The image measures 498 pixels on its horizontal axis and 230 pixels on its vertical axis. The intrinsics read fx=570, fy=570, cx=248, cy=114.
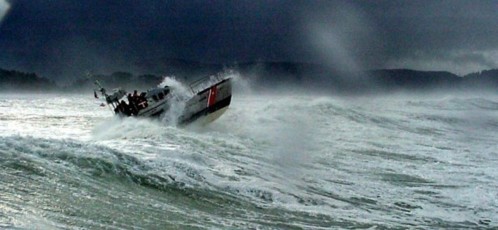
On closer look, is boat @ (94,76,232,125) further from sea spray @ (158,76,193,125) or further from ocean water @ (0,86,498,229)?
ocean water @ (0,86,498,229)

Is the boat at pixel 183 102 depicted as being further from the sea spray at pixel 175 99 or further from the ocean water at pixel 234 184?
the ocean water at pixel 234 184

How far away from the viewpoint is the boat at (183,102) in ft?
90.9

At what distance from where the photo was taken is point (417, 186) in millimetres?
16078

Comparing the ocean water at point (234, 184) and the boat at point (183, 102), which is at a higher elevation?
the boat at point (183, 102)

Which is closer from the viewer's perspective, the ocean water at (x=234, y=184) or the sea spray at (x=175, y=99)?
the ocean water at (x=234, y=184)

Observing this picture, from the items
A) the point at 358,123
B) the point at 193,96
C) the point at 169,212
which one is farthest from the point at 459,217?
the point at 358,123

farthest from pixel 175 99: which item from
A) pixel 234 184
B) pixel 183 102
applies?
pixel 234 184

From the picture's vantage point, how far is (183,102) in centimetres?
2823

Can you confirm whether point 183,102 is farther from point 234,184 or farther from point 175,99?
point 234,184

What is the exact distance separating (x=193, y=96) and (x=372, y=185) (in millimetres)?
14426

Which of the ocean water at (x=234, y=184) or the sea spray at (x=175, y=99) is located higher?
the sea spray at (x=175, y=99)

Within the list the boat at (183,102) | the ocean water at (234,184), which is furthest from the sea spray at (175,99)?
the ocean water at (234,184)

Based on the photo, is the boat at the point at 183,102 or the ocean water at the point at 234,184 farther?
the boat at the point at 183,102

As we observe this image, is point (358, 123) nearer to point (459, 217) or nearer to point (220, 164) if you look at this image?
point (220, 164)
